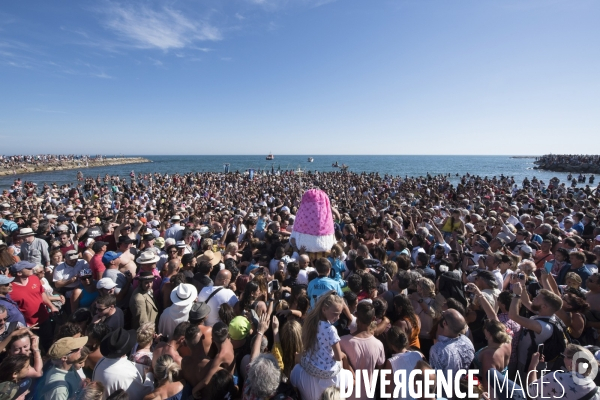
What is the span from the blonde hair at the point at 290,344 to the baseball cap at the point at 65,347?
71.1 inches

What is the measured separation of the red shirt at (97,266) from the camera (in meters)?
4.48

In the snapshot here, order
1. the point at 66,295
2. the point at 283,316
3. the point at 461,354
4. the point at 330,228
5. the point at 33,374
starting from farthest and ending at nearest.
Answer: the point at 330,228 → the point at 66,295 → the point at 283,316 → the point at 461,354 → the point at 33,374

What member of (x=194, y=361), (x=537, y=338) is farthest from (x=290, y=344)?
(x=537, y=338)

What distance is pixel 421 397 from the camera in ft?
7.70

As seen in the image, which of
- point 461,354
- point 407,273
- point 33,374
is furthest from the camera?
point 407,273

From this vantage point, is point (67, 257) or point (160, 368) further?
point (67, 257)

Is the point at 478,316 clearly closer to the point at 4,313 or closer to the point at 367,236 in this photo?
the point at 367,236

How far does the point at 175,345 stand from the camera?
9.24 ft

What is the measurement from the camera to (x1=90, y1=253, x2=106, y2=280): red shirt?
448cm

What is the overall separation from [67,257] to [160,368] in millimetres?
3439

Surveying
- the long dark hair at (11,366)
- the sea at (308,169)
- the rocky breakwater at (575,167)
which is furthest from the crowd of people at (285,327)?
the rocky breakwater at (575,167)

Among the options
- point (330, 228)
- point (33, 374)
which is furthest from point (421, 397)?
point (330, 228)

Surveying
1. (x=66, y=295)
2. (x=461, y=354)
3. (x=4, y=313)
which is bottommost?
(x=66, y=295)

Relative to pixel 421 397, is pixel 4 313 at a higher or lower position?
higher
